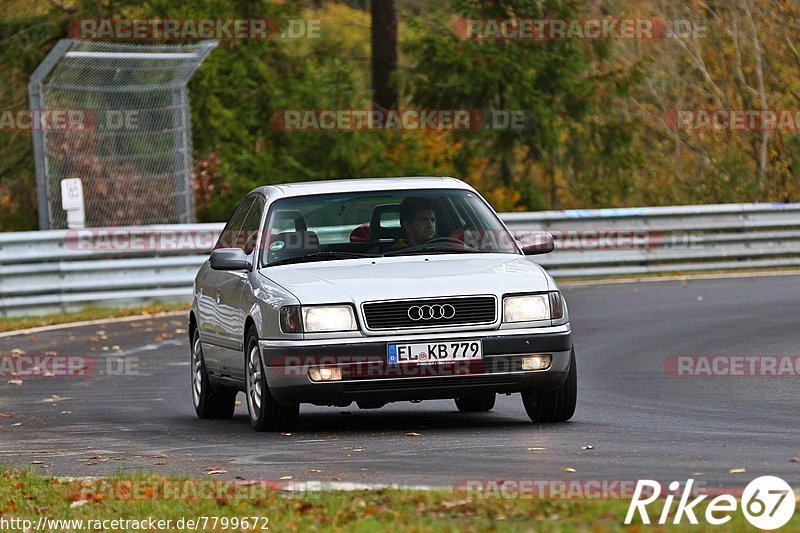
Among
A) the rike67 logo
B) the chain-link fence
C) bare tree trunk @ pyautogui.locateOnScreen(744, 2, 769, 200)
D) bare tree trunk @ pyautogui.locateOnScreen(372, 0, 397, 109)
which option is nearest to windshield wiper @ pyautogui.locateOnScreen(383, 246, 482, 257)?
the rike67 logo

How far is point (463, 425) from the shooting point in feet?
37.1

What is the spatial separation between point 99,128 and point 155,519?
54.1ft

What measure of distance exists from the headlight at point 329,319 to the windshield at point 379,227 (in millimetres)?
898

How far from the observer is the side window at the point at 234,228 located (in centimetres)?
1253

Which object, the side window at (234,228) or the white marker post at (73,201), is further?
the white marker post at (73,201)

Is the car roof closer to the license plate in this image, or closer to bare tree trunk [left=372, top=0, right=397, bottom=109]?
the license plate

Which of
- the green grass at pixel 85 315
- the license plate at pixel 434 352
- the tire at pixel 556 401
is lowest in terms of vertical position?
the green grass at pixel 85 315

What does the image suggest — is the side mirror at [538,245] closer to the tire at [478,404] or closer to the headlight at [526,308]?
the headlight at [526,308]


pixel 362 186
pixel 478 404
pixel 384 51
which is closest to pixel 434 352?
pixel 362 186

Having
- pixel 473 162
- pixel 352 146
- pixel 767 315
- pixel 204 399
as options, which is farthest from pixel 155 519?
pixel 473 162

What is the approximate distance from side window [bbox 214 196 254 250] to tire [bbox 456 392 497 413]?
6.53 feet

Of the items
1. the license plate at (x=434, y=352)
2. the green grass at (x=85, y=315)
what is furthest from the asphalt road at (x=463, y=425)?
the green grass at (x=85, y=315)

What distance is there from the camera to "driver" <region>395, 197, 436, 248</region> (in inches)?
452

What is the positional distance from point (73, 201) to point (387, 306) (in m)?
13.0
